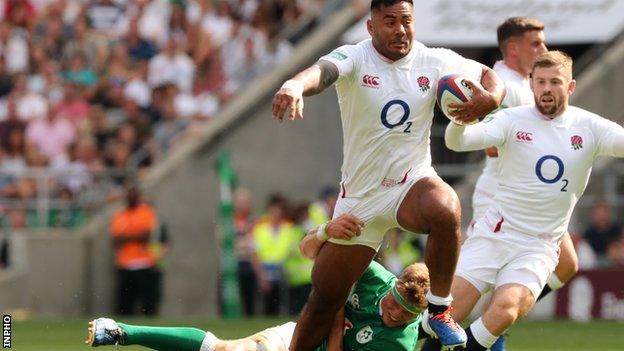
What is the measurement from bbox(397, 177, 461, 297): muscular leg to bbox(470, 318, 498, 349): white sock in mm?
687

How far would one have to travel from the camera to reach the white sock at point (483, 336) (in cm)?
1080

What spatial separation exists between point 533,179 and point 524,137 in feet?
0.98

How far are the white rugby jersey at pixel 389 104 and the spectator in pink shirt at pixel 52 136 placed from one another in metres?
11.9

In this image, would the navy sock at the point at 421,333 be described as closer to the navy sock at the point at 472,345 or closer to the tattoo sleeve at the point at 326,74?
the navy sock at the point at 472,345

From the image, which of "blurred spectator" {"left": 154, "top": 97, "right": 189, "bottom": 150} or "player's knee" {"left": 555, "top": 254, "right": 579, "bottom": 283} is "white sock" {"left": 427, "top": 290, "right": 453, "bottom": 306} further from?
"blurred spectator" {"left": 154, "top": 97, "right": 189, "bottom": 150}

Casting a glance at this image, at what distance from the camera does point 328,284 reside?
1059 cm

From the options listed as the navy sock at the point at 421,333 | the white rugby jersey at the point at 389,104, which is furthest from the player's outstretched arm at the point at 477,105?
the navy sock at the point at 421,333

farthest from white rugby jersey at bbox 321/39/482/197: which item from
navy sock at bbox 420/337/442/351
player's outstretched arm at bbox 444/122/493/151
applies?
navy sock at bbox 420/337/442/351

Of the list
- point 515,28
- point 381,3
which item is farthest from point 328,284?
point 515,28

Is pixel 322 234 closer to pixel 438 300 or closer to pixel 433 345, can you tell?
pixel 438 300

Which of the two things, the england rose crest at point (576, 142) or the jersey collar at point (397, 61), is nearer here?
the jersey collar at point (397, 61)

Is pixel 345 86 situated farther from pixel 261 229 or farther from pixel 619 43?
pixel 619 43

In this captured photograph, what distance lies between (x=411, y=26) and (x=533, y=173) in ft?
4.83

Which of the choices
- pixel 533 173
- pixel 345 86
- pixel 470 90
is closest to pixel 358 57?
pixel 345 86
